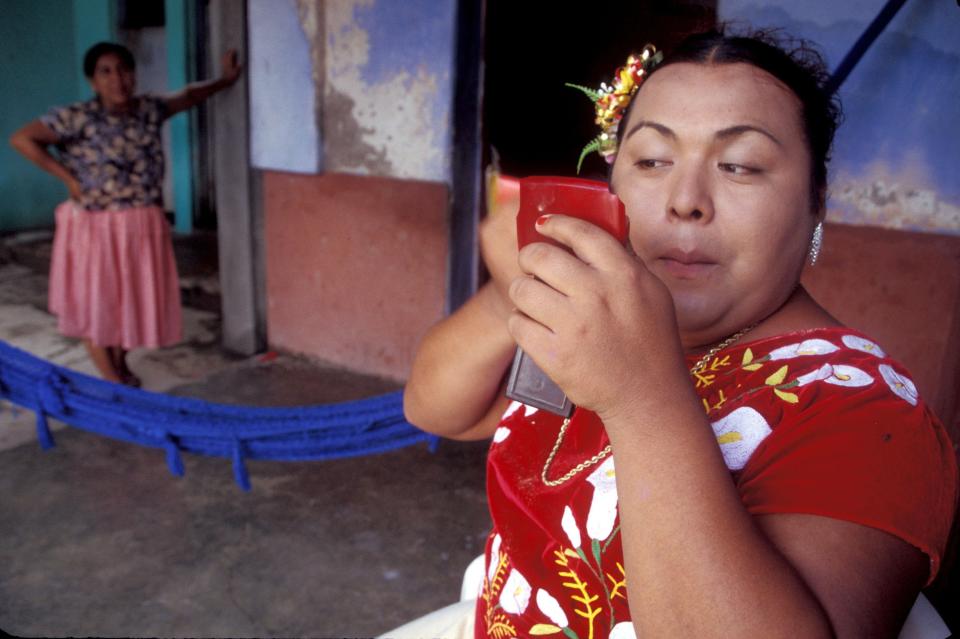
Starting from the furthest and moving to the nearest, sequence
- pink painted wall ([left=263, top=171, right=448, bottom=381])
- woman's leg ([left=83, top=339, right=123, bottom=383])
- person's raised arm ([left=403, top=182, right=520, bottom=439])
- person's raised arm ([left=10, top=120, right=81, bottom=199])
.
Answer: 1. woman's leg ([left=83, top=339, right=123, bottom=383])
2. pink painted wall ([left=263, top=171, right=448, bottom=381])
3. person's raised arm ([left=10, top=120, right=81, bottom=199])
4. person's raised arm ([left=403, top=182, right=520, bottom=439])

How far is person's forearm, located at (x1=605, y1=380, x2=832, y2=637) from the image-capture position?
639mm

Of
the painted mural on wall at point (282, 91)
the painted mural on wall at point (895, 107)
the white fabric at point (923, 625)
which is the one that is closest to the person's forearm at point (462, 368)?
the white fabric at point (923, 625)

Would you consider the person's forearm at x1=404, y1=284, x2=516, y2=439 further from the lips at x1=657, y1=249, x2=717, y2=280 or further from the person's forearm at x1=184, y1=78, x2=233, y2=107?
the person's forearm at x1=184, y1=78, x2=233, y2=107

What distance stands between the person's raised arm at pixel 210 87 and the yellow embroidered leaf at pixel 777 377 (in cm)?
398

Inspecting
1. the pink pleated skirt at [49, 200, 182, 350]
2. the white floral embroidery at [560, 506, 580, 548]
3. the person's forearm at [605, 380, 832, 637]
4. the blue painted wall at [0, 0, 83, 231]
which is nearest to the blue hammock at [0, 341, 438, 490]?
the pink pleated skirt at [49, 200, 182, 350]

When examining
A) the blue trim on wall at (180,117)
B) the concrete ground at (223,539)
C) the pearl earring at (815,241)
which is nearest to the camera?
the pearl earring at (815,241)

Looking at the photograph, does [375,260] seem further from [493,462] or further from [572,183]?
[572,183]

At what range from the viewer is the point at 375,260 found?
4.09 metres

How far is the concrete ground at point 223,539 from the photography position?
232 centimetres

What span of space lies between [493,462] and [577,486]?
0.67 feet

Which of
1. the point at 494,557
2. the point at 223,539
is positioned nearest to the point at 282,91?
the point at 223,539

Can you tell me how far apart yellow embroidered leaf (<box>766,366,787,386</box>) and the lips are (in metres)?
0.15

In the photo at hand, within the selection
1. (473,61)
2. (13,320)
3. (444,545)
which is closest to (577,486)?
(444,545)

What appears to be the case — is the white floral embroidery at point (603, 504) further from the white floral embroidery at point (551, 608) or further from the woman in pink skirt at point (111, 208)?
the woman in pink skirt at point (111, 208)
